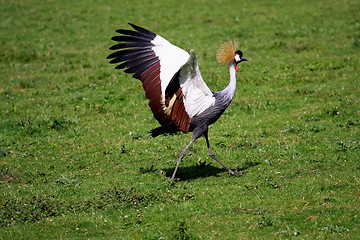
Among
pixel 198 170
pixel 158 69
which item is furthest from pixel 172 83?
pixel 198 170

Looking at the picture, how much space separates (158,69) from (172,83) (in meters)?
0.42

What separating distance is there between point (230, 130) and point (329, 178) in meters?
4.19

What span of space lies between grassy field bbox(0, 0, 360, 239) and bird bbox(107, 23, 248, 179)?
4.07 ft

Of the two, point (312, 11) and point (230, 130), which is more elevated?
point (312, 11)

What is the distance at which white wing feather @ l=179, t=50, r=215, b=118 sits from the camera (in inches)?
402

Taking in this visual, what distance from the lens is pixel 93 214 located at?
29.7 ft

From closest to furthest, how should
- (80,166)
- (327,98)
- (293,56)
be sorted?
(80,166), (327,98), (293,56)

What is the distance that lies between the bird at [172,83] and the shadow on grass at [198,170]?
1.35ft

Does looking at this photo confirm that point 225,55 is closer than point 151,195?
No

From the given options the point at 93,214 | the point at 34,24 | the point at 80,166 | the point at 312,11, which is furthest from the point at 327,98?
the point at 34,24

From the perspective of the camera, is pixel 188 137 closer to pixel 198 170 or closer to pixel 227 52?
pixel 198 170

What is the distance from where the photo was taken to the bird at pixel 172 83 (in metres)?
10.4

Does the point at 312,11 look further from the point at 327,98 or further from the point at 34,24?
the point at 34,24

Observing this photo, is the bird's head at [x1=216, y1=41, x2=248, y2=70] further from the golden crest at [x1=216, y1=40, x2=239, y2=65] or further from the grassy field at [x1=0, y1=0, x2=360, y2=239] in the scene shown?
the grassy field at [x1=0, y1=0, x2=360, y2=239]
